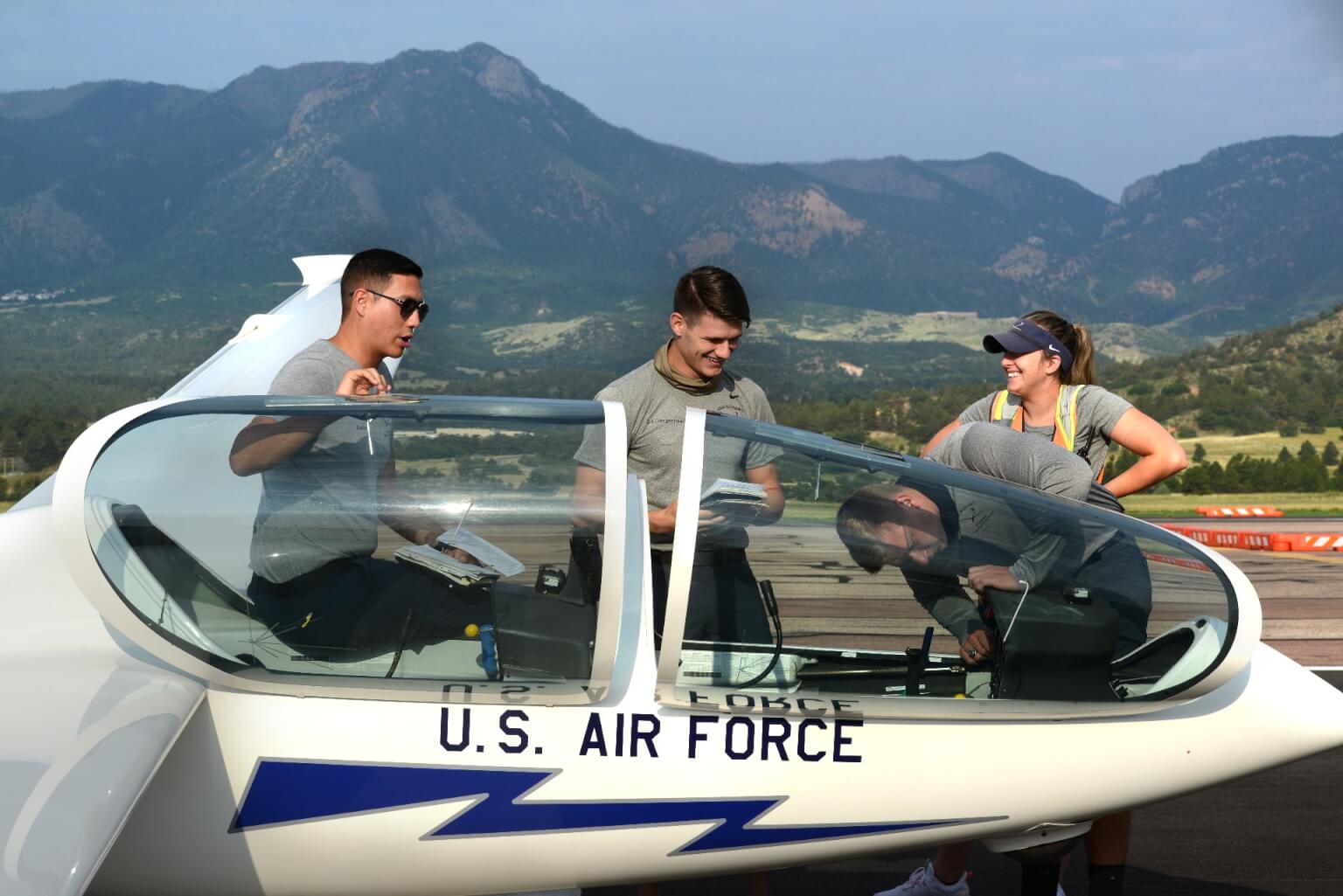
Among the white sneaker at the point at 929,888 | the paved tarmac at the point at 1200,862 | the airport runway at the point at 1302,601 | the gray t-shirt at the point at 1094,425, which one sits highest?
the gray t-shirt at the point at 1094,425

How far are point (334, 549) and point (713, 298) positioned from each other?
1455 mm

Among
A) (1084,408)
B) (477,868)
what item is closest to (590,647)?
(477,868)

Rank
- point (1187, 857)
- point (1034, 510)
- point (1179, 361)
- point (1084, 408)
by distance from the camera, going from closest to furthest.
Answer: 1. point (1034, 510)
2. point (1084, 408)
3. point (1187, 857)
4. point (1179, 361)

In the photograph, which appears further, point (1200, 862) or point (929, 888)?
point (1200, 862)

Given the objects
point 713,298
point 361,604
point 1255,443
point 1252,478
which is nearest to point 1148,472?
point 713,298

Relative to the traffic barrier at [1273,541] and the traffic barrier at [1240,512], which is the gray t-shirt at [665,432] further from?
the traffic barrier at [1240,512]

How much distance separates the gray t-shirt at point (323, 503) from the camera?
3.35 metres

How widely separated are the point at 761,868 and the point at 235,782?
1.43 metres

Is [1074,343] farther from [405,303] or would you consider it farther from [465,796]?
[465,796]

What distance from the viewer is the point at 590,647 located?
3.27m

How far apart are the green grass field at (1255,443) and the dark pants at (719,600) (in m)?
33.7

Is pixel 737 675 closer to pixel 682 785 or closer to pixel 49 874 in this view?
pixel 682 785

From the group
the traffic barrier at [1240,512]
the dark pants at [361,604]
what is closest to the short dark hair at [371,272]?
the dark pants at [361,604]

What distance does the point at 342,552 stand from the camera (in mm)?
3354
